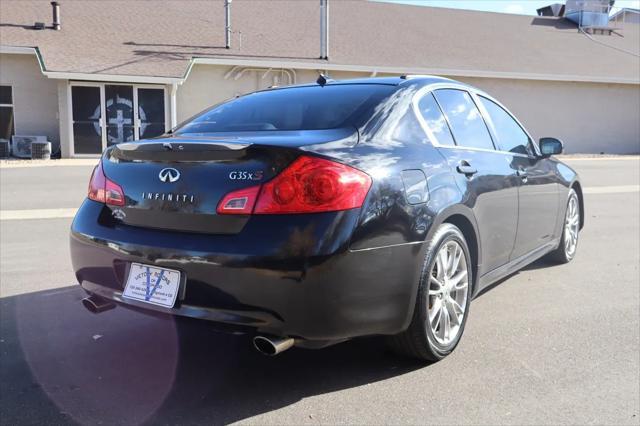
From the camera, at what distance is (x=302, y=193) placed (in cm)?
289

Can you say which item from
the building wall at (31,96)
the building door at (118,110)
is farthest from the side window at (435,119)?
the building wall at (31,96)

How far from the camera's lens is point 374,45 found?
24.5 meters

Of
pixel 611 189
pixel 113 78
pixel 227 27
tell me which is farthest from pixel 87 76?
pixel 611 189

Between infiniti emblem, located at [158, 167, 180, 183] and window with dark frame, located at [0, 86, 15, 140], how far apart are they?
66.4 feet

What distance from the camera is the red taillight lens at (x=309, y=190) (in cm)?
288

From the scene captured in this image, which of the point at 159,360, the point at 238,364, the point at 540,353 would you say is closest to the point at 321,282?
the point at 238,364

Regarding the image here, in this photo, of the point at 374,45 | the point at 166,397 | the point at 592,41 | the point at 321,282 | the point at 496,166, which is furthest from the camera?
the point at 592,41

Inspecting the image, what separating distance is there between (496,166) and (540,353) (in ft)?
4.39

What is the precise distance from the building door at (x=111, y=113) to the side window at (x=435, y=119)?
58.2 feet

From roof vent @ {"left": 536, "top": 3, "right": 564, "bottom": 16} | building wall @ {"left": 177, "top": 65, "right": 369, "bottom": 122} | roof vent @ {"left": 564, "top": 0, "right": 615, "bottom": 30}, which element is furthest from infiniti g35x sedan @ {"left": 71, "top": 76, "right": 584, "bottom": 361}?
roof vent @ {"left": 536, "top": 3, "right": 564, "bottom": 16}

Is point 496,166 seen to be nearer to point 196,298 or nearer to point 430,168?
point 430,168

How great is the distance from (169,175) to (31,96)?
796 inches

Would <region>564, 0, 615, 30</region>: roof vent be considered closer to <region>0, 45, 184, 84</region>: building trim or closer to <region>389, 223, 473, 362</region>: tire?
<region>0, 45, 184, 84</region>: building trim

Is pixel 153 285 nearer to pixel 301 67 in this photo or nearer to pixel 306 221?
pixel 306 221
